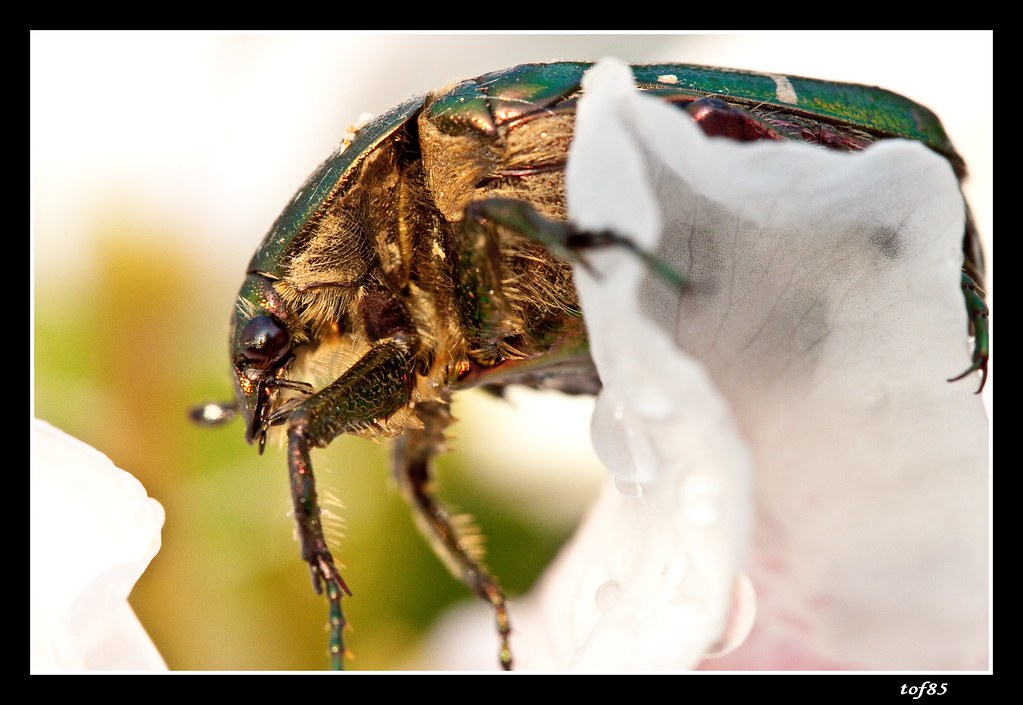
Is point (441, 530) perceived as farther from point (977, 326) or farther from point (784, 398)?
point (977, 326)

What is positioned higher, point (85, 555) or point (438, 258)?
point (438, 258)

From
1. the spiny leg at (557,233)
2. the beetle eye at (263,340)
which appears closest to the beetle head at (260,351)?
the beetle eye at (263,340)

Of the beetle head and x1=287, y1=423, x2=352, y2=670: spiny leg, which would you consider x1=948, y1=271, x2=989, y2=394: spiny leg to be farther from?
the beetle head

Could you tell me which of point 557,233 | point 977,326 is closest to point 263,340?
point 557,233

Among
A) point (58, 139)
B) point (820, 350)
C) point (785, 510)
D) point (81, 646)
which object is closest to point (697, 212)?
point (820, 350)

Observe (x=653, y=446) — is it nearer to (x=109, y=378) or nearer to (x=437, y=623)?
(x=437, y=623)

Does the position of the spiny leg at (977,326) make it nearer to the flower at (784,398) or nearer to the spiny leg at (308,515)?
the flower at (784,398)

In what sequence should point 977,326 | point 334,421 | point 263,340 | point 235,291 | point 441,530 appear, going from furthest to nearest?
point 235,291, point 441,530, point 263,340, point 334,421, point 977,326
